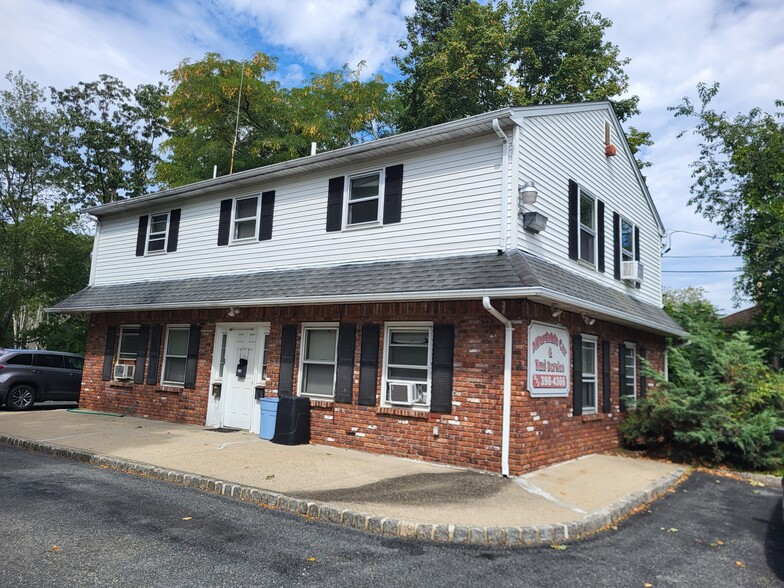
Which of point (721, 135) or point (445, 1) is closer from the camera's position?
point (721, 135)

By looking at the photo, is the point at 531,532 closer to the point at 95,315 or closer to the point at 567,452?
the point at 567,452

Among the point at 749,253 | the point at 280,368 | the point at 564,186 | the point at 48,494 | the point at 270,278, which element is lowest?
the point at 48,494

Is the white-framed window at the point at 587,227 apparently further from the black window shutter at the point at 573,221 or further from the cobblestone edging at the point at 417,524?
the cobblestone edging at the point at 417,524

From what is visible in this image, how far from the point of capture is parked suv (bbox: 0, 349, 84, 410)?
48.0 feet

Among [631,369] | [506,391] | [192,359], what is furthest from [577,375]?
[192,359]

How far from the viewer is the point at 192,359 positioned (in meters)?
12.7

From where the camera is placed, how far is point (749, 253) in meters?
21.2

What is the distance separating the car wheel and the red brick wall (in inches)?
245

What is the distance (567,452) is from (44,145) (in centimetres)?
3015

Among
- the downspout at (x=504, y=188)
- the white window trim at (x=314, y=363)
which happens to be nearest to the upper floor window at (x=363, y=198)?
the white window trim at (x=314, y=363)

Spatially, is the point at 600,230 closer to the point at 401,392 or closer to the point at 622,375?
the point at 622,375

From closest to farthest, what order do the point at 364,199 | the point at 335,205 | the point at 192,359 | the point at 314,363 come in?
the point at 314,363, the point at 364,199, the point at 335,205, the point at 192,359

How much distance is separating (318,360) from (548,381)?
14.2ft

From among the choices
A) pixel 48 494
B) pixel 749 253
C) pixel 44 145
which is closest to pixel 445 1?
pixel 749 253
